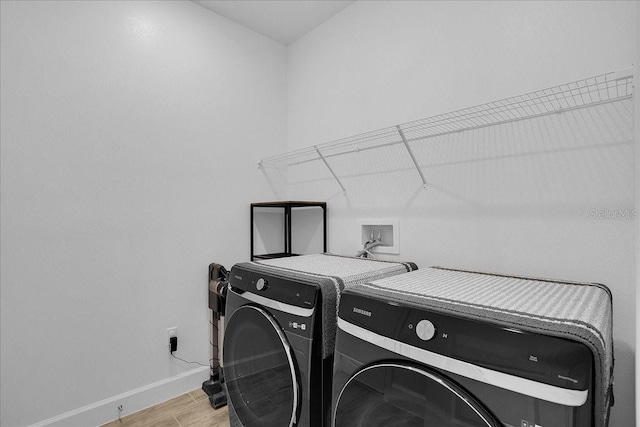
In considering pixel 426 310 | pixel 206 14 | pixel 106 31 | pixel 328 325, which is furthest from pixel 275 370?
pixel 206 14

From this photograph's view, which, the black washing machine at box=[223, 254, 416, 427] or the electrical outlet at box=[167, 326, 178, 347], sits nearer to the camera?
the black washing machine at box=[223, 254, 416, 427]

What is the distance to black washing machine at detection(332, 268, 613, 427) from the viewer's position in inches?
24.4

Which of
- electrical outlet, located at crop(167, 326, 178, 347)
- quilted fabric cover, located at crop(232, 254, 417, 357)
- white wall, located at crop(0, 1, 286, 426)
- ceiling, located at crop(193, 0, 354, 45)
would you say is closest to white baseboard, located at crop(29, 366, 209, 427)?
white wall, located at crop(0, 1, 286, 426)

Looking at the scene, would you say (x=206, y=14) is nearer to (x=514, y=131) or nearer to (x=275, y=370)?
(x=514, y=131)

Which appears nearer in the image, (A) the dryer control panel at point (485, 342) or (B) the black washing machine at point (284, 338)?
(A) the dryer control panel at point (485, 342)

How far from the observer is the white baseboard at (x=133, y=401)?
1700mm

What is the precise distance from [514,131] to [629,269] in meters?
0.70

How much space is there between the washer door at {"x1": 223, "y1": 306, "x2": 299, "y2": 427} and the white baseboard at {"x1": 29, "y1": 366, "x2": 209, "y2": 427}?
75cm

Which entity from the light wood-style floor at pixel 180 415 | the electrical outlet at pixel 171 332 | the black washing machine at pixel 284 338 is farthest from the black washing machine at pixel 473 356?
the electrical outlet at pixel 171 332

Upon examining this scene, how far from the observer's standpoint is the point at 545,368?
25.0 inches

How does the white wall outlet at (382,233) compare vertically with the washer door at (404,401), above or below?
above

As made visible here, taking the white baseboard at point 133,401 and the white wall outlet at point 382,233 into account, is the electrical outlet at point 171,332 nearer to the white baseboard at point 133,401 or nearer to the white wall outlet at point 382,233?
the white baseboard at point 133,401

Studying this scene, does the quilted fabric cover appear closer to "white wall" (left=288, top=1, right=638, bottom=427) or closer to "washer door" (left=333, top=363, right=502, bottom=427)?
"washer door" (left=333, top=363, right=502, bottom=427)

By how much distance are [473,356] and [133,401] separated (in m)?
2.04
